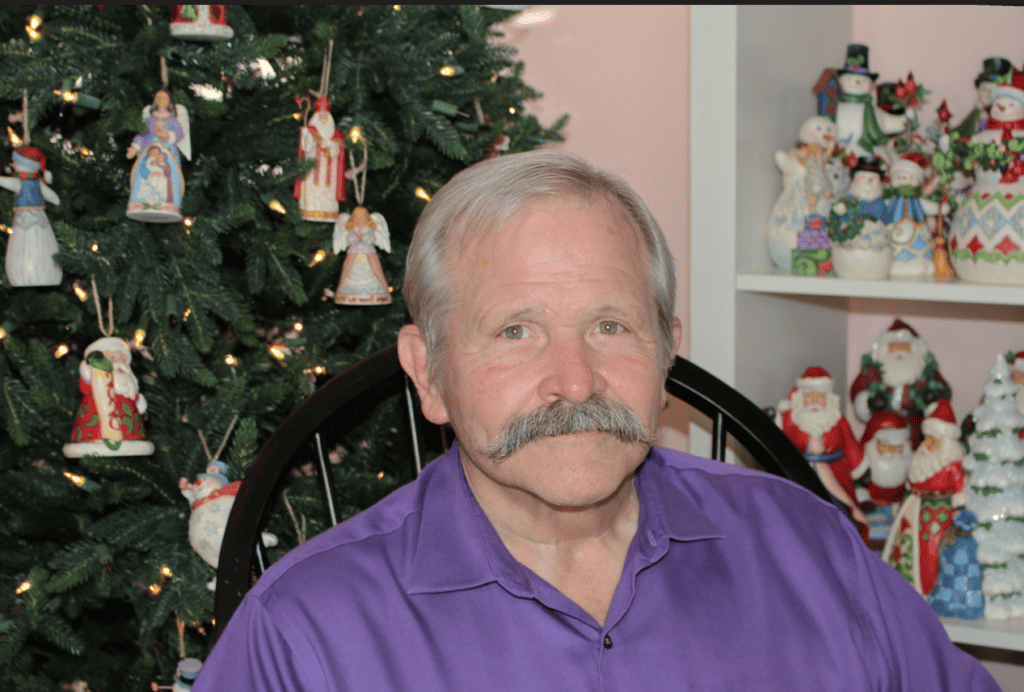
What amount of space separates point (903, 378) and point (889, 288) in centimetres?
29

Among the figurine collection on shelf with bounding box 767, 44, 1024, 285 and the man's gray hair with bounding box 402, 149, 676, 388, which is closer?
the man's gray hair with bounding box 402, 149, 676, 388

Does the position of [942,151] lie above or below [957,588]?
above

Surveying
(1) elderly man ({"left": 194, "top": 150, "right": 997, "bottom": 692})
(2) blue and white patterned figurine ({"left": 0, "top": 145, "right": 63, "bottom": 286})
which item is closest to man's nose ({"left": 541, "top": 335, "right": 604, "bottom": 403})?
(1) elderly man ({"left": 194, "top": 150, "right": 997, "bottom": 692})

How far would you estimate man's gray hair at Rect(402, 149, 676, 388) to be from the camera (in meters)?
1.05

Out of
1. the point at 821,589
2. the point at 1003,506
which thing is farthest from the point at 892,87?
the point at 821,589

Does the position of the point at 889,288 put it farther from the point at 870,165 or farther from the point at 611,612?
the point at 611,612

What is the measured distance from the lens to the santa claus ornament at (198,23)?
130 centimetres

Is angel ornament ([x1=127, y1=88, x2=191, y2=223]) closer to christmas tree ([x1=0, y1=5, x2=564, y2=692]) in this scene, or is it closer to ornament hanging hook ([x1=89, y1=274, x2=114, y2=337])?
christmas tree ([x1=0, y1=5, x2=564, y2=692])

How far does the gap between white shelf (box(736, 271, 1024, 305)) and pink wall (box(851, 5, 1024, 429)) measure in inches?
15.1

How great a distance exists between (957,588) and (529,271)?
106cm

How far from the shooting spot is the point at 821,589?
1.12 meters

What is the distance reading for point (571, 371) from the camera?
39.4 inches

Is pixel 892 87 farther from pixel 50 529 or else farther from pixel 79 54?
pixel 50 529

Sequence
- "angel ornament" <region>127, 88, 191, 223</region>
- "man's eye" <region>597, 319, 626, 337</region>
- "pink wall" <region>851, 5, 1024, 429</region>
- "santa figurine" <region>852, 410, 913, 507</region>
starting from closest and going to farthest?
"man's eye" <region>597, 319, 626, 337</region>, "angel ornament" <region>127, 88, 191, 223</region>, "santa figurine" <region>852, 410, 913, 507</region>, "pink wall" <region>851, 5, 1024, 429</region>
